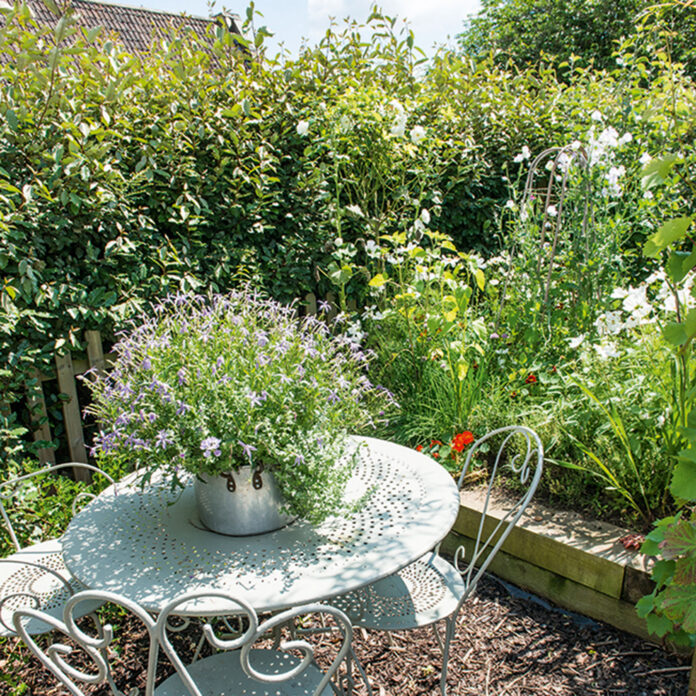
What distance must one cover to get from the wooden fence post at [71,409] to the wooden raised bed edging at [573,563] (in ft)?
6.18

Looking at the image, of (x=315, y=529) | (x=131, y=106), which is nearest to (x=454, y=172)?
(x=131, y=106)

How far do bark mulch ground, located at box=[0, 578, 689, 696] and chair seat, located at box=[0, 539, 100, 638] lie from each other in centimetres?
29

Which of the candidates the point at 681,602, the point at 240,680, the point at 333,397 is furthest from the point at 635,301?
the point at 240,680

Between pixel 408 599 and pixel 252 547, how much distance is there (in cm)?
60

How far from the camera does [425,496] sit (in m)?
1.63

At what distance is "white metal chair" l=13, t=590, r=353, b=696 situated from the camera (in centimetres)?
98

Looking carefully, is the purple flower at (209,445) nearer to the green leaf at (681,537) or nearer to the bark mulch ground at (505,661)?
the bark mulch ground at (505,661)

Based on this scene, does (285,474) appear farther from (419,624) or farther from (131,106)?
(131,106)

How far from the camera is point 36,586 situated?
179 centimetres

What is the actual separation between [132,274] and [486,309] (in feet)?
7.28

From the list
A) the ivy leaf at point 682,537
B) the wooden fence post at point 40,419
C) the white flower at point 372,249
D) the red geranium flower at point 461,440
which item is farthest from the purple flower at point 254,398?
the white flower at point 372,249

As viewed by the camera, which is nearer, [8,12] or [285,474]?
[285,474]

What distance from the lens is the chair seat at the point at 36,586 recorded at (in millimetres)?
1623

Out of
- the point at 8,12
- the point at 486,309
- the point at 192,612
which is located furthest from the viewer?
the point at 486,309
